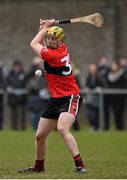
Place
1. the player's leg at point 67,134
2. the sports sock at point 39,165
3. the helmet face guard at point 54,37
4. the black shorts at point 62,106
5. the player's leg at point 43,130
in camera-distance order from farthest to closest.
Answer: the sports sock at point 39,165 < the player's leg at point 43,130 < the black shorts at point 62,106 < the helmet face guard at point 54,37 < the player's leg at point 67,134

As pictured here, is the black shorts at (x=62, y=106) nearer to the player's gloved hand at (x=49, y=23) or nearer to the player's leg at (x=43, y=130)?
the player's leg at (x=43, y=130)

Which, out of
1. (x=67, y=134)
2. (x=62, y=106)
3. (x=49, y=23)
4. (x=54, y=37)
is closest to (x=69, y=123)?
(x=67, y=134)

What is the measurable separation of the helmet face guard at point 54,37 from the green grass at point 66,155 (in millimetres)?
2008

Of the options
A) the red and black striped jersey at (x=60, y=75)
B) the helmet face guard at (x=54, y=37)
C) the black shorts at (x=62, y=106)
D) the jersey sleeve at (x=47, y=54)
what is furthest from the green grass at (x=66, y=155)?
the helmet face guard at (x=54, y=37)

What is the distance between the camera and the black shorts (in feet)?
42.9

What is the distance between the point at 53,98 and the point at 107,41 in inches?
742

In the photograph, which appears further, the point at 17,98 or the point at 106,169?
the point at 17,98

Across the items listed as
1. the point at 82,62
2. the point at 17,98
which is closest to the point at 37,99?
the point at 17,98

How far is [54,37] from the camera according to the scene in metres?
13.0

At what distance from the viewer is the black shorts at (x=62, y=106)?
1306 cm

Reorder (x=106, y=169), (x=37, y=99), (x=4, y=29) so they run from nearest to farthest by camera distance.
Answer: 1. (x=106, y=169)
2. (x=37, y=99)
3. (x=4, y=29)

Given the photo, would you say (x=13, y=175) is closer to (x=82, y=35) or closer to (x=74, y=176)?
(x=74, y=176)

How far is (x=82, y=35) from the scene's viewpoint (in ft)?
105

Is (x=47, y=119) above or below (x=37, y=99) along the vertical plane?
above
